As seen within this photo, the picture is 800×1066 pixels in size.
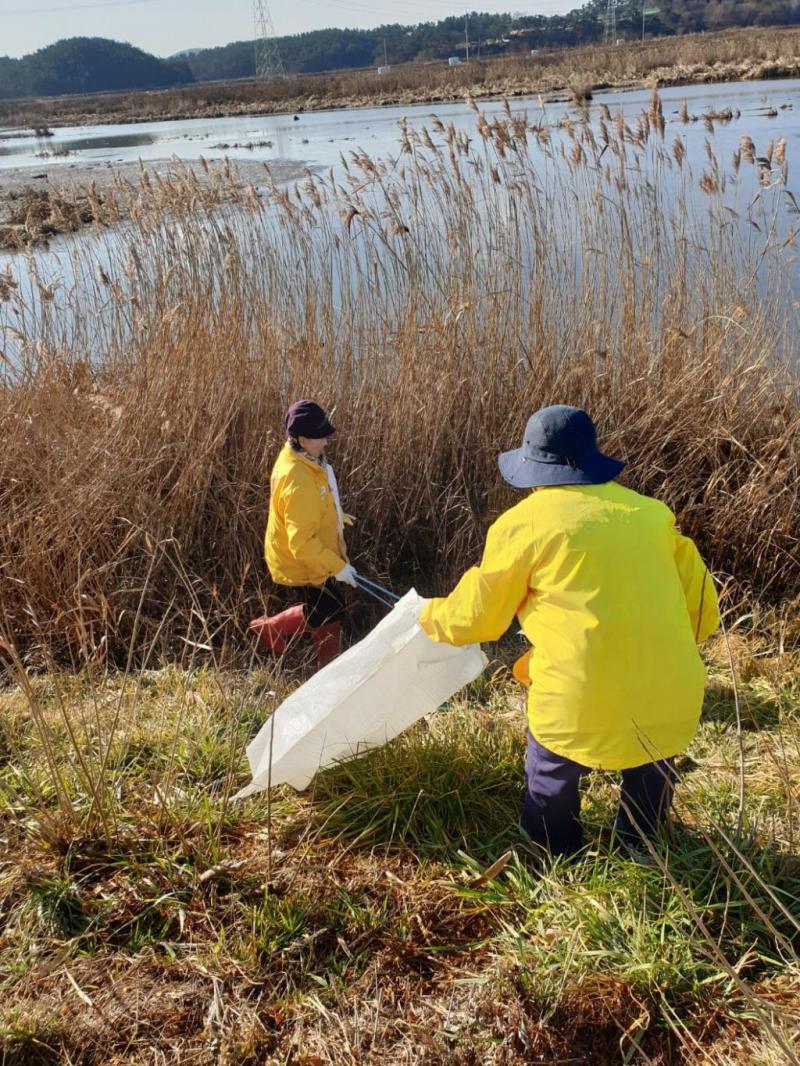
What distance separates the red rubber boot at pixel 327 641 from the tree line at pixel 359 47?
6482 centimetres

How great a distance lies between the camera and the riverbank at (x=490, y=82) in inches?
957

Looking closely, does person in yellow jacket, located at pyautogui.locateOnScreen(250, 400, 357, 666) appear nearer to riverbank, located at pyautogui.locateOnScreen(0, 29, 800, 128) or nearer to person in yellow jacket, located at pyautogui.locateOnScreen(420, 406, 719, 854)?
person in yellow jacket, located at pyautogui.locateOnScreen(420, 406, 719, 854)

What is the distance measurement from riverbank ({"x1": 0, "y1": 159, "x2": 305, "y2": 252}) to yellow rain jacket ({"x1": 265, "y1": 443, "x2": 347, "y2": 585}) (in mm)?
2282

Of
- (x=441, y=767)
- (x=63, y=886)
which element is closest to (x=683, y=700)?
(x=441, y=767)

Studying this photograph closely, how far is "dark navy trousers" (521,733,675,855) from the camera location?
82.7 inches

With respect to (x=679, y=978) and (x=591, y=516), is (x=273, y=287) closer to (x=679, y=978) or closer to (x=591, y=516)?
(x=591, y=516)

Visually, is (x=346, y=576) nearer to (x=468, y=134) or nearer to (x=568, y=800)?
(x=568, y=800)

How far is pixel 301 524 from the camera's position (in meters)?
3.24

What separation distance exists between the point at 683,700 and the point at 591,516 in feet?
1.57

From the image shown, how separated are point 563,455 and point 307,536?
1.43 metres

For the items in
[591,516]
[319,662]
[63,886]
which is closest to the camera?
[591,516]

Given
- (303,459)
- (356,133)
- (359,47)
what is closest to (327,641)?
(303,459)

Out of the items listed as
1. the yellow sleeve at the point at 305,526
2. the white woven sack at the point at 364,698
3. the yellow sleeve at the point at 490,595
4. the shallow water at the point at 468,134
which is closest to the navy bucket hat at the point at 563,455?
the yellow sleeve at the point at 490,595

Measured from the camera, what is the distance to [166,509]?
397 cm
